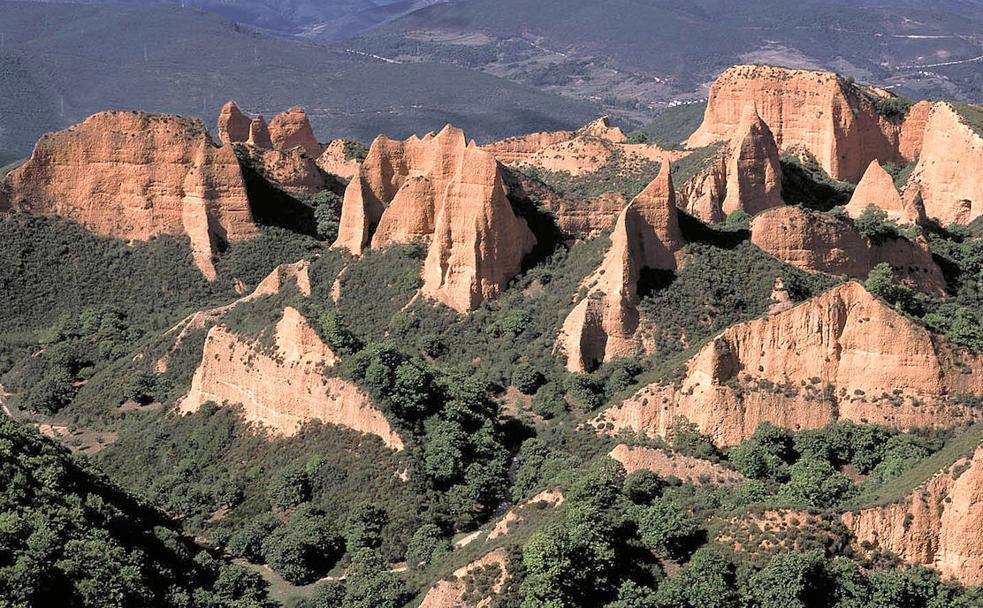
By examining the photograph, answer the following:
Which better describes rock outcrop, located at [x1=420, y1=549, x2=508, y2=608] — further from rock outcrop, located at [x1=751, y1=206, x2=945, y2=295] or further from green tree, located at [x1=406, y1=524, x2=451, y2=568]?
rock outcrop, located at [x1=751, y1=206, x2=945, y2=295]

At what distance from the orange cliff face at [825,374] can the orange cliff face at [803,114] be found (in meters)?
30.6

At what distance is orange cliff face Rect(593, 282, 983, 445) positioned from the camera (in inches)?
1859

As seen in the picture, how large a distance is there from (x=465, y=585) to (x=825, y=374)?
15.8 meters

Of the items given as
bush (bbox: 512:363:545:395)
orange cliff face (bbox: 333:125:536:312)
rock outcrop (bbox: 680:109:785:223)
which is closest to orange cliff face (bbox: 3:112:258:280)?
orange cliff face (bbox: 333:125:536:312)

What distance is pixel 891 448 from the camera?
151 feet

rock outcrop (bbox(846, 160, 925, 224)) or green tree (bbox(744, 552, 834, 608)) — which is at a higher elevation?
green tree (bbox(744, 552, 834, 608))

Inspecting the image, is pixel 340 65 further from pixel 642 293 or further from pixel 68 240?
pixel 642 293

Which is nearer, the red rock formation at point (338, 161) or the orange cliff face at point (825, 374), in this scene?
the orange cliff face at point (825, 374)

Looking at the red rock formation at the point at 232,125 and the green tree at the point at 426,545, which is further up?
the green tree at the point at 426,545

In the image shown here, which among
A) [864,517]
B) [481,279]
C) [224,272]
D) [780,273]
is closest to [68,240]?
[224,272]

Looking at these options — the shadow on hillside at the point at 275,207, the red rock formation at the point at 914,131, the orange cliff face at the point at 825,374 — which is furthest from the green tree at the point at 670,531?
the red rock formation at the point at 914,131

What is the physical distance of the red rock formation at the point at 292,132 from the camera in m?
89.4

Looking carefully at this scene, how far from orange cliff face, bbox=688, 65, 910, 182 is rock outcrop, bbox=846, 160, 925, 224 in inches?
363

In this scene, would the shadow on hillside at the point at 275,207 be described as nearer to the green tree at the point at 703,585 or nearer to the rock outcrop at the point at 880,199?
the rock outcrop at the point at 880,199
